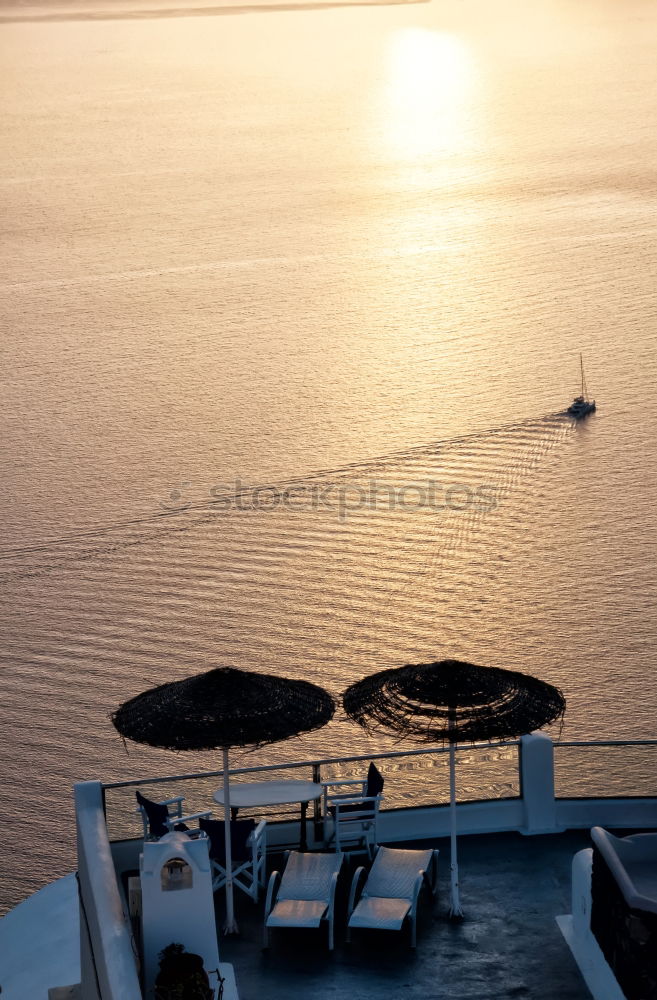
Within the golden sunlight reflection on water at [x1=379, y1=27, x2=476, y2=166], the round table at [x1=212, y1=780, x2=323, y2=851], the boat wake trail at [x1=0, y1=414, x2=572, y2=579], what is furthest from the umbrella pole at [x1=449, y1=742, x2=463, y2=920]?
the golden sunlight reflection on water at [x1=379, y1=27, x2=476, y2=166]

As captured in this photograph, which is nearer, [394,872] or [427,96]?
[394,872]

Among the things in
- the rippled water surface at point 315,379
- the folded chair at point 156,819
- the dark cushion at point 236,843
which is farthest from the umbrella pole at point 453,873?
the rippled water surface at point 315,379

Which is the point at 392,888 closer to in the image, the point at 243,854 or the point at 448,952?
the point at 448,952

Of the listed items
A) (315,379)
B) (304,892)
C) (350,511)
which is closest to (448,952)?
(304,892)

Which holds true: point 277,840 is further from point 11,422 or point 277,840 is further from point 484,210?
point 484,210

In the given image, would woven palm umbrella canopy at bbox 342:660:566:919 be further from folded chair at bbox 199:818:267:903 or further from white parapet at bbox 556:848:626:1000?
folded chair at bbox 199:818:267:903
